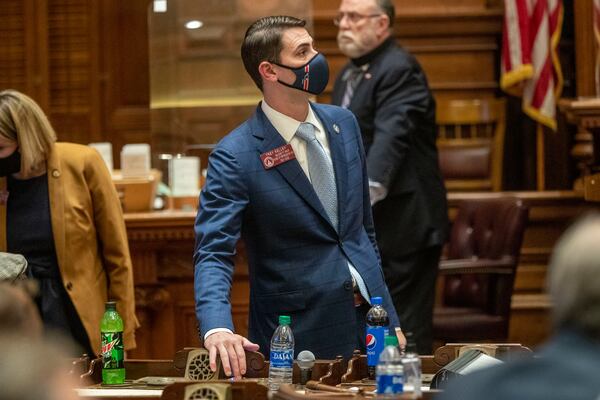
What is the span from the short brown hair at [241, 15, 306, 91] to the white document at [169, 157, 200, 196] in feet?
7.33

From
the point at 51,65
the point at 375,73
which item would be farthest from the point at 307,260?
the point at 51,65

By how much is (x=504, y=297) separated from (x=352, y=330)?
218cm

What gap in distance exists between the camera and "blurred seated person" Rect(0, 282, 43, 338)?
2.01m

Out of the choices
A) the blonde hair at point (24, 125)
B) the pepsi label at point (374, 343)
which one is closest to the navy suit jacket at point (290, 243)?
the pepsi label at point (374, 343)

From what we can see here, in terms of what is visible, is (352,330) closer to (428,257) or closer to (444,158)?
(428,257)

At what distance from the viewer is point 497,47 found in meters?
8.00

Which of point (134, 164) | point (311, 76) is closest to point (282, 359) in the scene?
point (311, 76)

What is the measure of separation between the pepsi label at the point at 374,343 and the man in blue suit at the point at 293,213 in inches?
10.7

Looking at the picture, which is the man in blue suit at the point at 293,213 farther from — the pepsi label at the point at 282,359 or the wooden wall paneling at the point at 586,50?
the wooden wall paneling at the point at 586,50

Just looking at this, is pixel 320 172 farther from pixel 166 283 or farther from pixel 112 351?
pixel 166 283

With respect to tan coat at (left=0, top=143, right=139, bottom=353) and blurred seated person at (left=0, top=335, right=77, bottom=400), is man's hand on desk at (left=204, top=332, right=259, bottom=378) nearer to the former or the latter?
tan coat at (left=0, top=143, right=139, bottom=353)

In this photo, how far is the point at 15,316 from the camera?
Result: 203cm

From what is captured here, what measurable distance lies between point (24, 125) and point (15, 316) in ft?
8.10

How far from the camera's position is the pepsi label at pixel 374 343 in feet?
12.0
